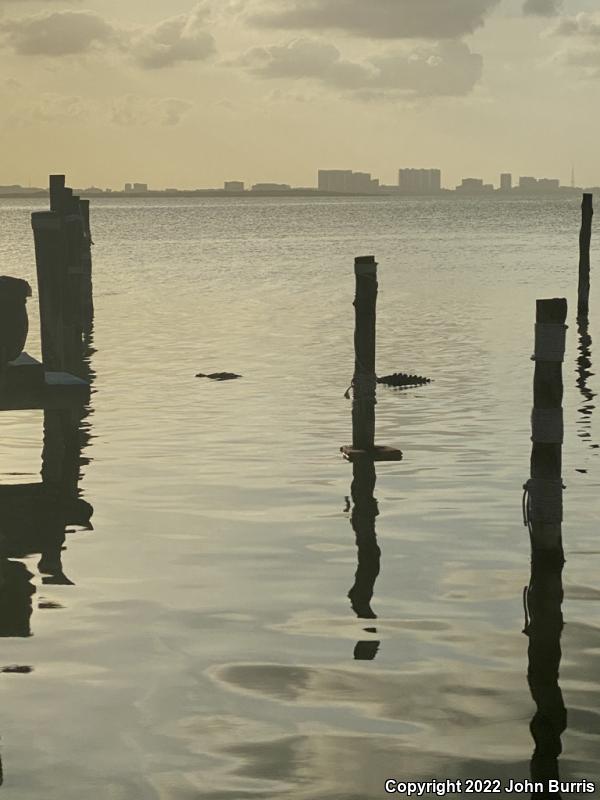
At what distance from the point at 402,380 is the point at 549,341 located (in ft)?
54.3

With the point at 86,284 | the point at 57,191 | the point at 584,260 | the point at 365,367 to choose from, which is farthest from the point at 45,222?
the point at 584,260

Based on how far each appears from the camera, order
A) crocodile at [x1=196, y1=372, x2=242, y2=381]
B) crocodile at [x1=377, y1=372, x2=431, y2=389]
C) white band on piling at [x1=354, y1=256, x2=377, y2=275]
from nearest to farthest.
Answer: white band on piling at [x1=354, y1=256, x2=377, y2=275] < crocodile at [x1=377, y1=372, x2=431, y2=389] < crocodile at [x1=196, y1=372, x2=242, y2=381]

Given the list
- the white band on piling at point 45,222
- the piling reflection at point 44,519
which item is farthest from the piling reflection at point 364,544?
the white band on piling at point 45,222

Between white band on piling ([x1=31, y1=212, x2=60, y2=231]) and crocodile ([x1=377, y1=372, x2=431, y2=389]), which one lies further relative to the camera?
crocodile ([x1=377, y1=372, x2=431, y2=389])

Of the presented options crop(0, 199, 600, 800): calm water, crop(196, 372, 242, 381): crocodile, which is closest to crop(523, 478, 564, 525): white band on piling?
crop(0, 199, 600, 800): calm water

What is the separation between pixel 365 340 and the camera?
18.1 meters

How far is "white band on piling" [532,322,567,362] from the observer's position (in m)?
10.9

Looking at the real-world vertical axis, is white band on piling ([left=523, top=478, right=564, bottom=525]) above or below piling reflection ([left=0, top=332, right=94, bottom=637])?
above

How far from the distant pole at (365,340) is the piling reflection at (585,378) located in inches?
140

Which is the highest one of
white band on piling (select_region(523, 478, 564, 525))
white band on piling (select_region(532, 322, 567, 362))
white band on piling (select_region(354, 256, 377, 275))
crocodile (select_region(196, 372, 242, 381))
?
white band on piling (select_region(354, 256, 377, 275))

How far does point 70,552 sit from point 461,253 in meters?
82.1

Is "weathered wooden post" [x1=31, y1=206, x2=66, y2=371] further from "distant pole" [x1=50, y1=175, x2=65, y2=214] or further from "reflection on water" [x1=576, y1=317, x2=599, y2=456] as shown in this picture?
"distant pole" [x1=50, y1=175, x2=65, y2=214]

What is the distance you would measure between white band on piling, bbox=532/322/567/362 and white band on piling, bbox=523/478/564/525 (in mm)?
938

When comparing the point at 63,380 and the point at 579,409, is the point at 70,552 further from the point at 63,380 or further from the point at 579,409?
the point at 579,409
